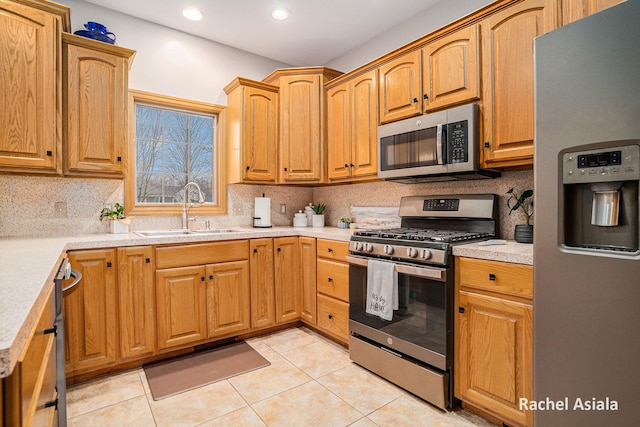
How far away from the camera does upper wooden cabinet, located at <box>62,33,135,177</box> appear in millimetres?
2357

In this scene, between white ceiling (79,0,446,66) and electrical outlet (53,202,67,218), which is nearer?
electrical outlet (53,202,67,218)

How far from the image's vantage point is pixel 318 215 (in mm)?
3672

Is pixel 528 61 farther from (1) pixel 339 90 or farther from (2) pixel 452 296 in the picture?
(1) pixel 339 90

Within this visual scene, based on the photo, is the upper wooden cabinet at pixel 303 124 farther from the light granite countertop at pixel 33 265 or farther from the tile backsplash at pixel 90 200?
the light granite countertop at pixel 33 265

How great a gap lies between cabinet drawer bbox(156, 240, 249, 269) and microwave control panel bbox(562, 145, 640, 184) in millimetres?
2232

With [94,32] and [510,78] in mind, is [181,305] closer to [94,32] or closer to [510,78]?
[94,32]

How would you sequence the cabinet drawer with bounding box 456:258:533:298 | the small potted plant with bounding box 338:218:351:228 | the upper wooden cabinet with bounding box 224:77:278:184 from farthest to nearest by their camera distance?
the small potted plant with bounding box 338:218:351:228 < the upper wooden cabinet with bounding box 224:77:278:184 < the cabinet drawer with bounding box 456:258:533:298

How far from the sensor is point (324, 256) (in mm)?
2857

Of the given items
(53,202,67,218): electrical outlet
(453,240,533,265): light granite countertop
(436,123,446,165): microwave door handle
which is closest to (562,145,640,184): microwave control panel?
(453,240,533,265): light granite countertop

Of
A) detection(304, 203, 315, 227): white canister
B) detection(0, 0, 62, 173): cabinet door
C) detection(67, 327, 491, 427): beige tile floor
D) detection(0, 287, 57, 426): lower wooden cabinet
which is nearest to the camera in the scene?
detection(0, 287, 57, 426): lower wooden cabinet

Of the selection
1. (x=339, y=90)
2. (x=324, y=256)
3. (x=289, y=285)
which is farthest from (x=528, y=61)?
(x=289, y=285)

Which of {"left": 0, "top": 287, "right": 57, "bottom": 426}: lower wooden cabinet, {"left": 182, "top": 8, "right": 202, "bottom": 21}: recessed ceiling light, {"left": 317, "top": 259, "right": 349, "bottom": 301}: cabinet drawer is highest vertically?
{"left": 182, "top": 8, "right": 202, "bottom": 21}: recessed ceiling light

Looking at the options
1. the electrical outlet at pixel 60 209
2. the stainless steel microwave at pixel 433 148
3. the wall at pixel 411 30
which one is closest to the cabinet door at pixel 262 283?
the stainless steel microwave at pixel 433 148

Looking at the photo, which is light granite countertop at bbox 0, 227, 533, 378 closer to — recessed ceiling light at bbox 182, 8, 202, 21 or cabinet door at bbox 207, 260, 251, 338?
cabinet door at bbox 207, 260, 251, 338
